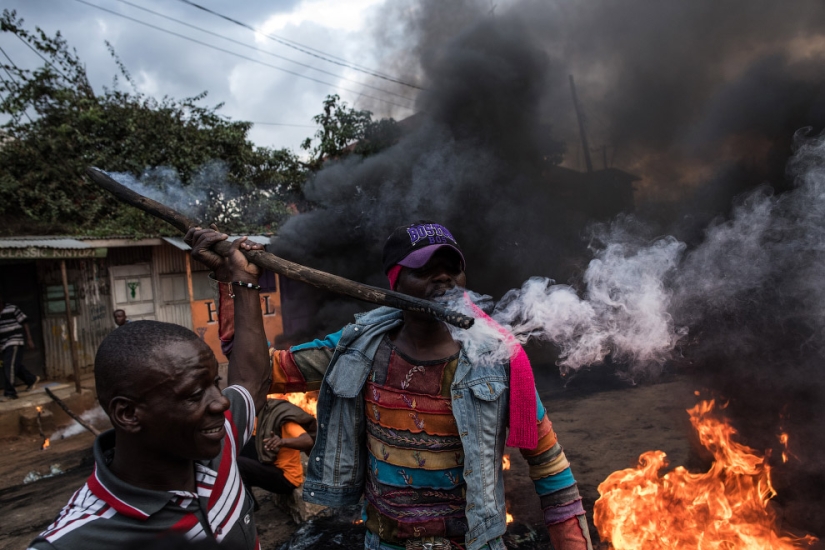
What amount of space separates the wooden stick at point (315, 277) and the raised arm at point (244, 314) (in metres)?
0.04

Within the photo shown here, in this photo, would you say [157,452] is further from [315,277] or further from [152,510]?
[315,277]

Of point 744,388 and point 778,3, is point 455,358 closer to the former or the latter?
point 744,388

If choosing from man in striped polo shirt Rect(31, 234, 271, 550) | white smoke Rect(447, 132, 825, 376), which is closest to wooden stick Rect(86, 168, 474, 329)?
white smoke Rect(447, 132, 825, 376)

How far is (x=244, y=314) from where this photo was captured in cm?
192

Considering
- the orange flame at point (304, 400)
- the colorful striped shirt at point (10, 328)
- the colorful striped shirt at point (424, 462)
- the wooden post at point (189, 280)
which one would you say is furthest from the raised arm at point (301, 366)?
the wooden post at point (189, 280)

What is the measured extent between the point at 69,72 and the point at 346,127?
7.76m

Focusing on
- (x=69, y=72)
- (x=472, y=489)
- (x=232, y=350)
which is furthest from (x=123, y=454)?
(x=69, y=72)

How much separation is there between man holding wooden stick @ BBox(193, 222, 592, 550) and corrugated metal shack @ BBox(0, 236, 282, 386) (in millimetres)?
9005

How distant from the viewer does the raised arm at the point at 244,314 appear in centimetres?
188

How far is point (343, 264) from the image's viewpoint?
11.9 meters

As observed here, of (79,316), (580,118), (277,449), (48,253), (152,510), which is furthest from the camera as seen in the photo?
(580,118)

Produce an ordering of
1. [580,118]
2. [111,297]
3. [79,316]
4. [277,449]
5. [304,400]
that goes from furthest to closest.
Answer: [580,118] < [111,297] < [79,316] < [304,400] < [277,449]

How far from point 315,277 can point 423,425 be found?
74cm

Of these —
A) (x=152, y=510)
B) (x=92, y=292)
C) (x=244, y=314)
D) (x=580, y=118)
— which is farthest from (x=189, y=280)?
Result: (x=152, y=510)
